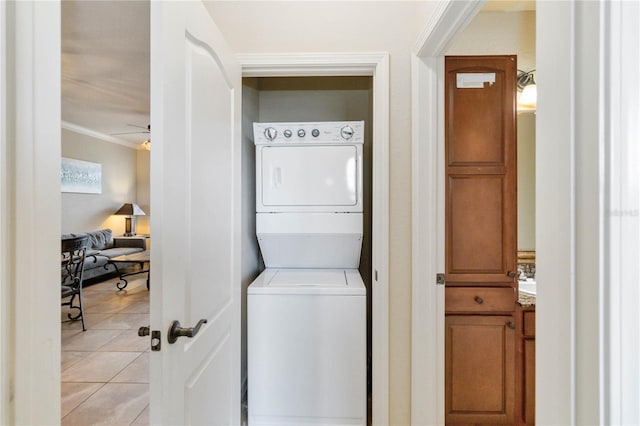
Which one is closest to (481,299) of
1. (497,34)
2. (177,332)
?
(177,332)

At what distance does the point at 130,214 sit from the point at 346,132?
6159 mm

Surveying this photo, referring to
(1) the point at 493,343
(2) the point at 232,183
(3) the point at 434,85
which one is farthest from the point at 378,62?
(1) the point at 493,343

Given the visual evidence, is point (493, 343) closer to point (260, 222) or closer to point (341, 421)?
point (341, 421)

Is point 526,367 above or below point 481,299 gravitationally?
below

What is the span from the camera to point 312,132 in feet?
6.49

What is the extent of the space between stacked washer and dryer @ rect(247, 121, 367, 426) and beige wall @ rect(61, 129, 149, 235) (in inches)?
190

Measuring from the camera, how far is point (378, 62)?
1535mm

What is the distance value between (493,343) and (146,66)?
383cm

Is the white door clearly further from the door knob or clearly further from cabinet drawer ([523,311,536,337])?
cabinet drawer ([523,311,536,337])

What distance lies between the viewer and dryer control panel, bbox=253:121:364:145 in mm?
1975

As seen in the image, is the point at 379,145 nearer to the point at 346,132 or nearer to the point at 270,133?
the point at 346,132

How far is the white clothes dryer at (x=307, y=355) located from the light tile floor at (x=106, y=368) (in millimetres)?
855

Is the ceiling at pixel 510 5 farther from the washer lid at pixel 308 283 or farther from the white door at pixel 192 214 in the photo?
the washer lid at pixel 308 283

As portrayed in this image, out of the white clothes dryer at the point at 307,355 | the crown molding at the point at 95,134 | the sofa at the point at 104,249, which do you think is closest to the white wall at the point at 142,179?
the crown molding at the point at 95,134
